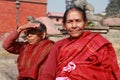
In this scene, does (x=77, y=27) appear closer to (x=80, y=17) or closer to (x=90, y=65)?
(x=80, y=17)

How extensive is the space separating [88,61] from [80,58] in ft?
0.22

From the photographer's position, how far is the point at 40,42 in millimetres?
3449

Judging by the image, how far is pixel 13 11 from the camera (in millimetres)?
31547

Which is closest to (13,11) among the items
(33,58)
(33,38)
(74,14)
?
(33,38)

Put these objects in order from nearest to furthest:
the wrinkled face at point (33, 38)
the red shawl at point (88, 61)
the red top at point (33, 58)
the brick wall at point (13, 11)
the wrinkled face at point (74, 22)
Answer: the red shawl at point (88, 61) < the wrinkled face at point (74, 22) < the red top at point (33, 58) < the wrinkled face at point (33, 38) < the brick wall at point (13, 11)

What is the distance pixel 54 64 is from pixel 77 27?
14.0 inches

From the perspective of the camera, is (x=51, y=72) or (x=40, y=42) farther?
(x=40, y=42)

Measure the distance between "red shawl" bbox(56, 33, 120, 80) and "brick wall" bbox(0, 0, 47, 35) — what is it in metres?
27.5

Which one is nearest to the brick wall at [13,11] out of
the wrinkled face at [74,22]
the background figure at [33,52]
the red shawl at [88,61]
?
the background figure at [33,52]

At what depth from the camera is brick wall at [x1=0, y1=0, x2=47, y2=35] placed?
→ 101ft

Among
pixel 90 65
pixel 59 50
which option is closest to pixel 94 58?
pixel 90 65

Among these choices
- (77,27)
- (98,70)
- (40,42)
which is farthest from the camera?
(40,42)

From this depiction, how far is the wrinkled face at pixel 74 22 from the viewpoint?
117 inches

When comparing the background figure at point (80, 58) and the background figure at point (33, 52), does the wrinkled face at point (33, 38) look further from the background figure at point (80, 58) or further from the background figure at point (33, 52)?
the background figure at point (80, 58)
